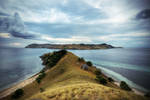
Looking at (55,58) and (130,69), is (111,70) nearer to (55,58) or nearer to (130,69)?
(130,69)

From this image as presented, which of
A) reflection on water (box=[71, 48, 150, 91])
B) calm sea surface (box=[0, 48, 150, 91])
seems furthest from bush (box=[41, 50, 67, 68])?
reflection on water (box=[71, 48, 150, 91])

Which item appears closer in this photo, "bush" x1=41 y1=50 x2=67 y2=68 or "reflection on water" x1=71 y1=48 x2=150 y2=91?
"reflection on water" x1=71 y1=48 x2=150 y2=91

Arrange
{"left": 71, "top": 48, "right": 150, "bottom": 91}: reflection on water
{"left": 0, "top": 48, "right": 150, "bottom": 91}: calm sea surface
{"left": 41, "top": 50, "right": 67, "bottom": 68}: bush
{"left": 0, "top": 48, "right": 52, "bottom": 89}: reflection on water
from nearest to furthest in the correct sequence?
{"left": 0, "top": 48, "right": 150, "bottom": 91}: calm sea surface
{"left": 71, "top": 48, "right": 150, "bottom": 91}: reflection on water
{"left": 0, "top": 48, "right": 52, "bottom": 89}: reflection on water
{"left": 41, "top": 50, "right": 67, "bottom": 68}: bush

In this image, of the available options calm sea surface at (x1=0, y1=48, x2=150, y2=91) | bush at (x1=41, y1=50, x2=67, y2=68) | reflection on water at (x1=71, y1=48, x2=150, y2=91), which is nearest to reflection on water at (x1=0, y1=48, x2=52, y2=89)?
calm sea surface at (x1=0, y1=48, x2=150, y2=91)

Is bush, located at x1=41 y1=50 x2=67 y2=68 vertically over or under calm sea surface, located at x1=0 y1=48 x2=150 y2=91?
over

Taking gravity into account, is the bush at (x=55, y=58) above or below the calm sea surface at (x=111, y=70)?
above

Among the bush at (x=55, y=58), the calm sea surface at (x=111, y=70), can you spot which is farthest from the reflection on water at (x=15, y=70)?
Result: the bush at (x=55, y=58)

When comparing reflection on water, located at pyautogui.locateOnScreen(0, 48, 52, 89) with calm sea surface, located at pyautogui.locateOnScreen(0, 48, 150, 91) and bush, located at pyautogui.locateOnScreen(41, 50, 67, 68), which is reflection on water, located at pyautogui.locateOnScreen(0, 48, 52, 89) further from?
A: bush, located at pyautogui.locateOnScreen(41, 50, 67, 68)

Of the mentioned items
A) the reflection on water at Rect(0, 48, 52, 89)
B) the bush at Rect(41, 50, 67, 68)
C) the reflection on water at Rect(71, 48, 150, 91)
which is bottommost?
the reflection on water at Rect(0, 48, 52, 89)

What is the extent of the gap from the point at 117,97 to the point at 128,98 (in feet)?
3.98

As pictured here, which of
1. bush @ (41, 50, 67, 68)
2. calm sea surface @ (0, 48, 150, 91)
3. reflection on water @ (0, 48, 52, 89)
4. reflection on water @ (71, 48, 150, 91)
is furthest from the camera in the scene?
bush @ (41, 50, 67, 68)

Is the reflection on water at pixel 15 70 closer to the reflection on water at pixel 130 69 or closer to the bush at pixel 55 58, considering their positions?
the bush at pixel 55 58

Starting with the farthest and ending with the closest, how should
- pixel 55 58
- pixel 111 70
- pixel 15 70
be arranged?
pixel 55 58 < pixel 111 70 < pixel 15 70

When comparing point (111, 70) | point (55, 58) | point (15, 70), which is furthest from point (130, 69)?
point (15, 70)
